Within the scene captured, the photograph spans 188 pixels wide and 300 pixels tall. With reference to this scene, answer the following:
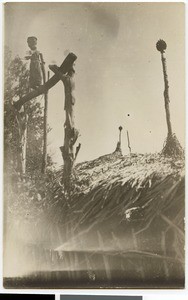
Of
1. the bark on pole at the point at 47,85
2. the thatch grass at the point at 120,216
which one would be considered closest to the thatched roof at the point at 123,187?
the thatch grass at the point at 120,216

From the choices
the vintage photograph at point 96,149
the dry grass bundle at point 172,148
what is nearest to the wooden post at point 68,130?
the vintage photograph at point 96,149

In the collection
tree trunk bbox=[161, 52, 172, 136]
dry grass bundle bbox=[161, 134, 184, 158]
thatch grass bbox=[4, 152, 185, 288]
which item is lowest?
thatch grass bbox=[4, 152, 185, 288]

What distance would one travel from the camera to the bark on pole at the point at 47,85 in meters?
1.01

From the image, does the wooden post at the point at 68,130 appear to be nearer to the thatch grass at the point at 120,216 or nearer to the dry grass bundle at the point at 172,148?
the thatch grass at the point at 120,216

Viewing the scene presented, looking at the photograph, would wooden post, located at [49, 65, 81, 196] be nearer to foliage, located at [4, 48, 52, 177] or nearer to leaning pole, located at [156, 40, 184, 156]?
foliage, located at [4, 48, 52, 177]

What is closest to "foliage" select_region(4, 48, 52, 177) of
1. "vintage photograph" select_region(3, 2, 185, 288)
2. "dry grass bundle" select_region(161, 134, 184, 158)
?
"vintage photograph" select_region(3, 2, 185, 288)

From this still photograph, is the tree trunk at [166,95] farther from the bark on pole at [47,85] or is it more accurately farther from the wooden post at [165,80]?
the bark on pole at [47,85]

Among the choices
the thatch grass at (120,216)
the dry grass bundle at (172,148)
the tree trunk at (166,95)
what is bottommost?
the thatch grass at (120,216)

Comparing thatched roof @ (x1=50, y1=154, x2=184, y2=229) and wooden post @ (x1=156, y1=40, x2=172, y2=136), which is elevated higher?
wooden post @ (x1=156, y1=40, x2=172, y2=136)

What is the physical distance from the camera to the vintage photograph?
39.3 inches

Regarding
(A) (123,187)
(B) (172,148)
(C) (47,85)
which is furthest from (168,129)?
(C) (47,85)

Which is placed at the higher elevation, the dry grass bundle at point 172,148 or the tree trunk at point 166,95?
the tree trunk at point 166,95

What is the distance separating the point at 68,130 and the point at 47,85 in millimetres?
115

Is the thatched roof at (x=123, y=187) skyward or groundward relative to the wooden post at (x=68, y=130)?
groundward
